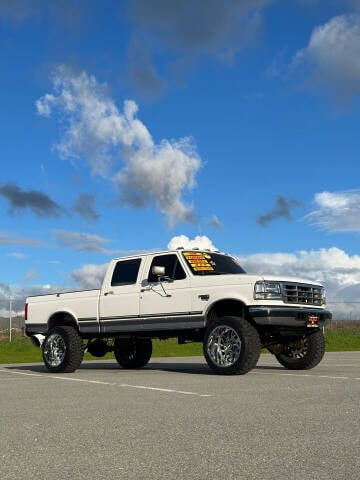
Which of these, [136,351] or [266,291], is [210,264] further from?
[136,351]

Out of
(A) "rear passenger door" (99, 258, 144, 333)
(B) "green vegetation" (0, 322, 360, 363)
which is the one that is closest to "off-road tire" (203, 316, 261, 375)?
(A) "rear passenger door" (99, 258, 144, 333)

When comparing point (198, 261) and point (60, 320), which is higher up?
point (198, 261)

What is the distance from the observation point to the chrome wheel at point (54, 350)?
14.0 m

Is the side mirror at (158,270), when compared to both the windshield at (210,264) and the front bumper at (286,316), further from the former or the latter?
the front bumper at (286,316)

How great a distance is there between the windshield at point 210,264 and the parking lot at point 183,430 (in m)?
3.04

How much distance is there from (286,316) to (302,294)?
2.86 ft

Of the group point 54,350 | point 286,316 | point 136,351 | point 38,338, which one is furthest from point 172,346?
point 286,316

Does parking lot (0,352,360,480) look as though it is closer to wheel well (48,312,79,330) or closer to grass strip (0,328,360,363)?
wheel well (48,312,79,330)

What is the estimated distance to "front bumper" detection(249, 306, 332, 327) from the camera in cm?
1154

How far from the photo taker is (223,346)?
11828mm

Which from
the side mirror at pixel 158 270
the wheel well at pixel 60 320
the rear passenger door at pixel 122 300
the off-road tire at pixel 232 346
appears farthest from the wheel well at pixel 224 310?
the wheel well at pixel 60 320

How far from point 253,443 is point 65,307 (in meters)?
9.59

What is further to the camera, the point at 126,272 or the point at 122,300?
the point at 126,272

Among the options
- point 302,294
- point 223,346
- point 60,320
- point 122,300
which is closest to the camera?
point 223,346
